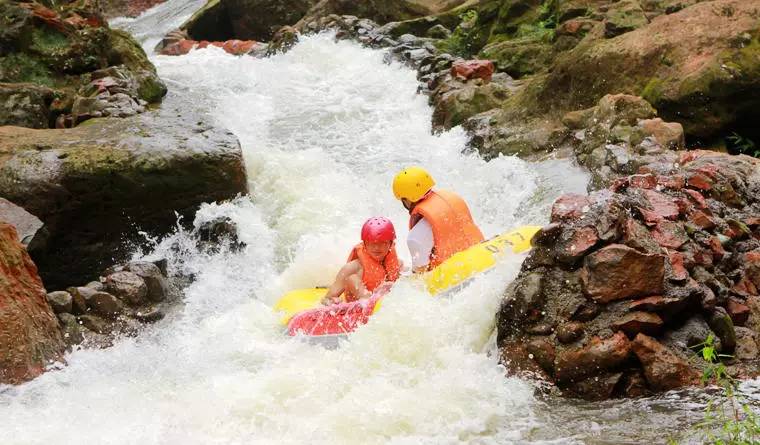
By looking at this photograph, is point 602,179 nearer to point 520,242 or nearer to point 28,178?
point 520,242

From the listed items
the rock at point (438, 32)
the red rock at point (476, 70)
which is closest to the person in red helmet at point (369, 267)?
the red rock at point (476, 70)

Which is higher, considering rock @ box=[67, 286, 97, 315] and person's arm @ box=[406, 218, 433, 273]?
person's arm @ box=[406, 218, 433, 273]

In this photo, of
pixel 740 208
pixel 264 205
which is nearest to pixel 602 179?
pixel 740 208

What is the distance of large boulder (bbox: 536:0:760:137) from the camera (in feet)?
23.7

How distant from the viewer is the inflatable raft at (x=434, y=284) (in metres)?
5.43

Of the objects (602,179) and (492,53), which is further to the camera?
(492,53)

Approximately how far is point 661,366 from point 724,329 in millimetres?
539

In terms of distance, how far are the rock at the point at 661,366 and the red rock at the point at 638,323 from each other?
0.05 metres

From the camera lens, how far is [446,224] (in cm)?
596

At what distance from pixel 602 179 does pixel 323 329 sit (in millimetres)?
3130

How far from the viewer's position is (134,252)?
794 cm

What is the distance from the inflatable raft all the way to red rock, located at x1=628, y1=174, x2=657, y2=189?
80 centimetres

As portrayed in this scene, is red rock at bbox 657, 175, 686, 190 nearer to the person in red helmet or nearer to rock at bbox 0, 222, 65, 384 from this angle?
the person in red helmet

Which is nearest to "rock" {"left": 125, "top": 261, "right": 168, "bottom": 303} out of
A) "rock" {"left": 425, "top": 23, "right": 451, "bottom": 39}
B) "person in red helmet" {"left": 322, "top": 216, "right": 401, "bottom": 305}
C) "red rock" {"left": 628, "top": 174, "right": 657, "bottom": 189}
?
"person in red helmet" {"left": 322, "top": 216, "right": 401, "bottom": 305}
